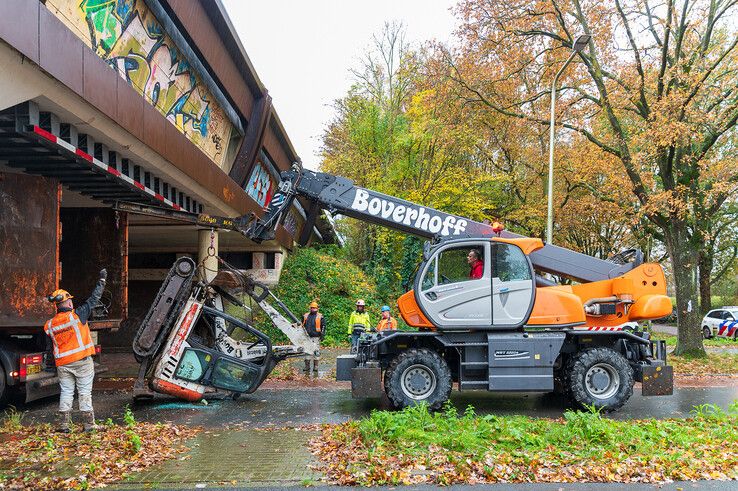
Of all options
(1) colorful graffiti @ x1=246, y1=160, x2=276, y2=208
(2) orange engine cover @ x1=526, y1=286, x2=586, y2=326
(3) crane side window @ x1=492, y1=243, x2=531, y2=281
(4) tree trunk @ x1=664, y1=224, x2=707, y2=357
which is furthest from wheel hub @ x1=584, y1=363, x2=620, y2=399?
(1) colorful graffiti @ x1=246, y1=160, x2=276, y2=208

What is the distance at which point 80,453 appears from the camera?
6.59m

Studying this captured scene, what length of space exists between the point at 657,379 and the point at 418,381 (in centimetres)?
376

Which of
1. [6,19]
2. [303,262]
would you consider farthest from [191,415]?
[303,262]

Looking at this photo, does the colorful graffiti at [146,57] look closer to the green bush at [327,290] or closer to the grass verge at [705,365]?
the green bush at [327,290]

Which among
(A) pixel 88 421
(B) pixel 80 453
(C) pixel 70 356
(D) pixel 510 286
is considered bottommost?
(B) pixel 80 453

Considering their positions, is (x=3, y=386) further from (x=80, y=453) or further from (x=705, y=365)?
(x=705, y=365)

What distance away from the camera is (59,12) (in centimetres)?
781

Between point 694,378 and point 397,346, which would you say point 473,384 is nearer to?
point 397,346

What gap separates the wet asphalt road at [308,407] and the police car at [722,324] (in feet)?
61.2

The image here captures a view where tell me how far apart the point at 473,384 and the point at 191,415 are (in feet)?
14.4

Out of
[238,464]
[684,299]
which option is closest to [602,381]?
[238,464]

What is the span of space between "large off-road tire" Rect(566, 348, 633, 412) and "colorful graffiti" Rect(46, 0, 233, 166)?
29.6 feet

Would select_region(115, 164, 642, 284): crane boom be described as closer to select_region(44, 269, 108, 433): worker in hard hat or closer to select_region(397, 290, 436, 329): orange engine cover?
select_region(397, 290, 436, 329): orange engine cover

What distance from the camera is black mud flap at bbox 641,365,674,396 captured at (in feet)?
29.6
